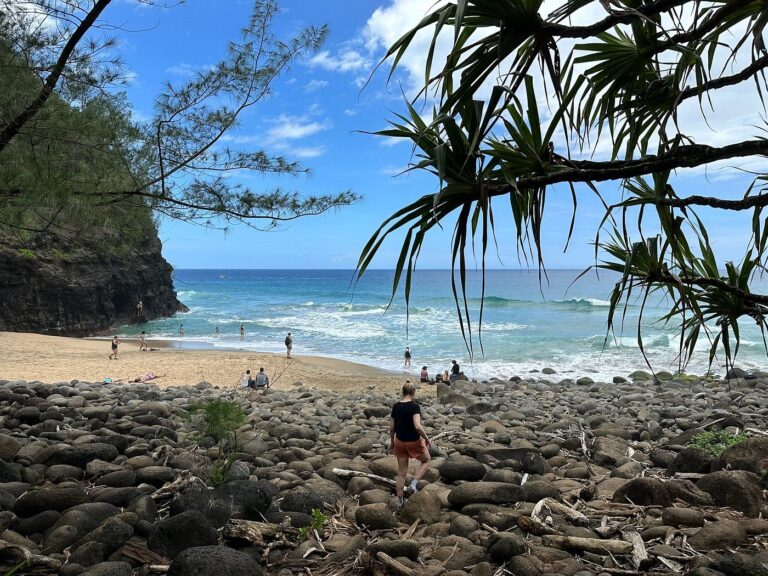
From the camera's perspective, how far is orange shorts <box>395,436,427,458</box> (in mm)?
4824

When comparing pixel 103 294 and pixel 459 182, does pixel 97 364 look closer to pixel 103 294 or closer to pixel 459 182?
pixel 103 294

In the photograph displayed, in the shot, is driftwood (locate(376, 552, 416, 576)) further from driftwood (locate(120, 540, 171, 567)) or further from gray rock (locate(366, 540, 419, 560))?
driftwood (locate(120, 540, 171, 567))

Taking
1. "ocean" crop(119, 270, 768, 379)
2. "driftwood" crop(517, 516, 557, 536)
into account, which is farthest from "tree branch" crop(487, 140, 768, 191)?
"ocean" crop(119, 270, 768, 379)

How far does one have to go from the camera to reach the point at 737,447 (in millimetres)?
4887

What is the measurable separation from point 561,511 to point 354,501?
5.57ft

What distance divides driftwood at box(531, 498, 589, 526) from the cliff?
23757mm

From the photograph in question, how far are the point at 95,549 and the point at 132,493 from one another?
0.97m

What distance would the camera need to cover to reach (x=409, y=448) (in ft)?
15.9

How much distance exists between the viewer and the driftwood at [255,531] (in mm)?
3619

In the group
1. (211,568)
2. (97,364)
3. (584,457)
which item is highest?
(211,568)

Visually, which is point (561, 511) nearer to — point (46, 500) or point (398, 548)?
point (398, 548)

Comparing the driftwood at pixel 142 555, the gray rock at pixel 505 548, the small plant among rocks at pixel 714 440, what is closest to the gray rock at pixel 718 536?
the gray rock at pixel 505 548

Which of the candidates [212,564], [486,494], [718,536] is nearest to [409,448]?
[486,494]

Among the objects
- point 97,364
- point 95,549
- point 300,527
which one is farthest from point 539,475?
point 97,364
